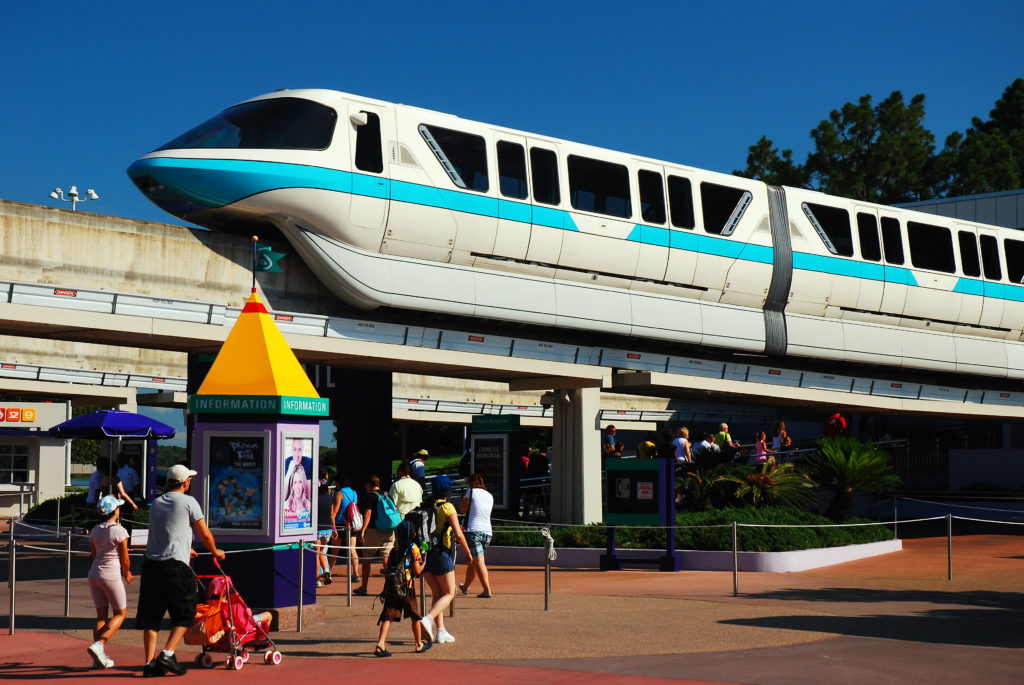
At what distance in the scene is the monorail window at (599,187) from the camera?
21219mm

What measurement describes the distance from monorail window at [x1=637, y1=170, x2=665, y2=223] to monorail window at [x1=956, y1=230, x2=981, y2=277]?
31.5ft

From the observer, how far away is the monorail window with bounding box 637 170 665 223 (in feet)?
73.0

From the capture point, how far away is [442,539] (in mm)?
11156

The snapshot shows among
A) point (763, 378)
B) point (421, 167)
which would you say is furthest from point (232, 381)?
point (763, 378)

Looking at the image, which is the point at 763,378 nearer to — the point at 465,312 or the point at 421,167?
the point at 465,312

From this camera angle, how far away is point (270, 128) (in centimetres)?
1825

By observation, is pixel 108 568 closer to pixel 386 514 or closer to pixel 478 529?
pixel 386 514

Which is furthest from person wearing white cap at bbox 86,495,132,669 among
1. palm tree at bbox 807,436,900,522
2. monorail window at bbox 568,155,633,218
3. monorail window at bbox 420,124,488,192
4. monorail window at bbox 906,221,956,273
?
monorail window at bbox 906,221,956,273

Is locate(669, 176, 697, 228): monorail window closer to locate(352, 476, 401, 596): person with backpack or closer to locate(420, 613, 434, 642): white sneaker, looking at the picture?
locate(352, 476, 401, 596): person with backpack

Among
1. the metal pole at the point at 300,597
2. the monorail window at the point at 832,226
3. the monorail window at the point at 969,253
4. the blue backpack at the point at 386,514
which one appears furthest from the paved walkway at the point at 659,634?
the monorail window at the point at 969,253

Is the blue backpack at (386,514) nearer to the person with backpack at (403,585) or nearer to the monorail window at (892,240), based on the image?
the person with backpack at (403,585)

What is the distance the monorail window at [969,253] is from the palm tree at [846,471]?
6.90 meters

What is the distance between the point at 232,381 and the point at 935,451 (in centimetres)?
2534

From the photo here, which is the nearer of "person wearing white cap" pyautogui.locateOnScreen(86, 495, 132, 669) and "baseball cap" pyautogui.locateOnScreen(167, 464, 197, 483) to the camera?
"baseball cap" pyautogui.locateOnScreen(167, 464, 197, 483)
